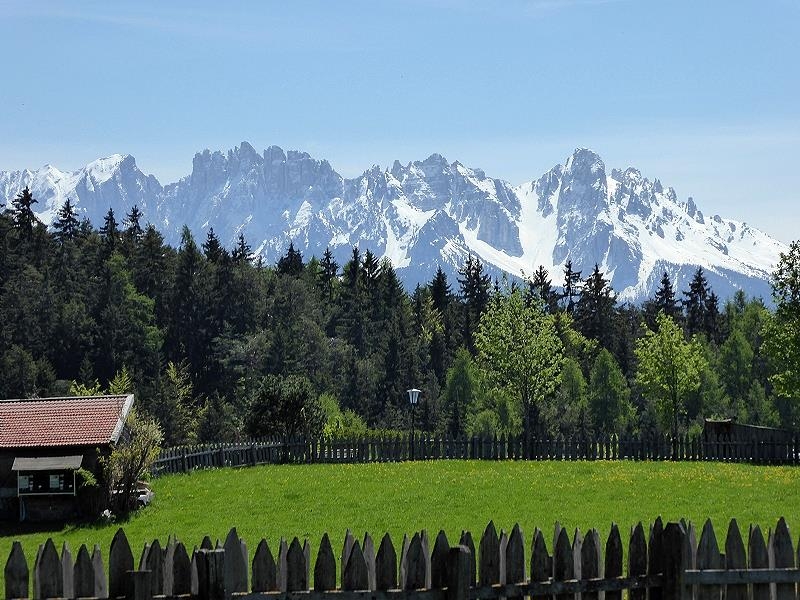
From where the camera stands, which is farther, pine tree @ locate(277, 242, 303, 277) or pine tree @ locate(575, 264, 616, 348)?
pine tree @ locate(277, 242, 303, 277)

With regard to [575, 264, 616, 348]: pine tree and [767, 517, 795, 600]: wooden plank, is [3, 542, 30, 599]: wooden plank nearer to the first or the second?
[767, 517, 795, 600]: wooden plank

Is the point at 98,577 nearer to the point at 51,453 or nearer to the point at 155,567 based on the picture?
the point at 155,567

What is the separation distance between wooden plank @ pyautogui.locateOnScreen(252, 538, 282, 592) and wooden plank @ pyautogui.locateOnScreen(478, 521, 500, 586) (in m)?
1.92

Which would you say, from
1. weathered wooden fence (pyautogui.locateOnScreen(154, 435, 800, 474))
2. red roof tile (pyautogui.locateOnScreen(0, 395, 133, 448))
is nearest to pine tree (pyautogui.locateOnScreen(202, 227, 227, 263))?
weathered wooden fence (pyautogui.locateOnScreen(154, 435, 800, 474))

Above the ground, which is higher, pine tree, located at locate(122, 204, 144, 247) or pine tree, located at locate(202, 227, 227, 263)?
pine tree, located at locate(122, 204, 144, 247)

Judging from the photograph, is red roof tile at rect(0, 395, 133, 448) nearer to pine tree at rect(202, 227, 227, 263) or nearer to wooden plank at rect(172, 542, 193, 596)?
wooden plank at rect(172, 542, 193, 596)

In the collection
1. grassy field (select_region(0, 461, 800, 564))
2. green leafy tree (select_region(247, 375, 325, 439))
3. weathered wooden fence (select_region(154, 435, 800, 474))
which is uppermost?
green leafy tree (select_region(247, 375, 325, 439))

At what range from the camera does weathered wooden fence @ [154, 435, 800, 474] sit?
44500 mm

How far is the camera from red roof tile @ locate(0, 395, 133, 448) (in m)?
31.3

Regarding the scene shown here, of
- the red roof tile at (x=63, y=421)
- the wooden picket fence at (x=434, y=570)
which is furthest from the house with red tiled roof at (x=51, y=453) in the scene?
the wooden picket fence at (x=434, y=570)

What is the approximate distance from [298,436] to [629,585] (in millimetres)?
39230

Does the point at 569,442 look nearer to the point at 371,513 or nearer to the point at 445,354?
the point at 371,513

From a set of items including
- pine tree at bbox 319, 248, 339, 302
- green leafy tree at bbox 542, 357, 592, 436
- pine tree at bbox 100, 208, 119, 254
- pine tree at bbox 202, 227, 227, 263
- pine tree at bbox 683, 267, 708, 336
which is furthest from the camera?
pine tree at bbox 319, 248, 339, 302

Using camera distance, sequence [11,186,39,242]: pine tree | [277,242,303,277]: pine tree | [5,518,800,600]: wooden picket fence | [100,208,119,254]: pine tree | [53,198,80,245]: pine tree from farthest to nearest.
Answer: [277,242,303,277]: pine tree → [53,198,80,245]: pine tree → [100,208,119,254]: pine tree → [11,186,39,242]: pine tree → [5,518,800,600]: wooden picket fence
